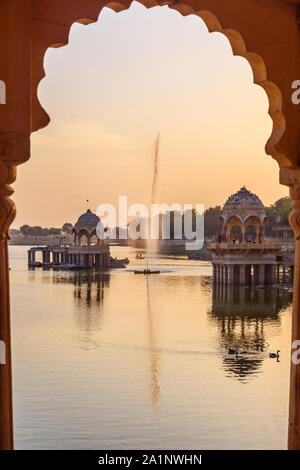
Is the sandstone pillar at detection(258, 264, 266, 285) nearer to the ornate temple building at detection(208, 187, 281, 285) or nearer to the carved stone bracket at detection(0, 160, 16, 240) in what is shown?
the ornate temple building at detection(208, 187, 281, 285)

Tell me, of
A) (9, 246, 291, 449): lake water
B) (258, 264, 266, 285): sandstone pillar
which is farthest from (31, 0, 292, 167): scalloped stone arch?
(258, 264, 266, 285): sandstone pillar

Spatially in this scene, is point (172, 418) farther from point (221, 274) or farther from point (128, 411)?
point (221, 274)

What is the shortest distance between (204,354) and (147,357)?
5.04 ft

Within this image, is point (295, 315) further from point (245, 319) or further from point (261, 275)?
point (261, 275)


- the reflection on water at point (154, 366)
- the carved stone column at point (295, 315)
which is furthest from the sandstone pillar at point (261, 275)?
the carved stone column at point (295, 315)

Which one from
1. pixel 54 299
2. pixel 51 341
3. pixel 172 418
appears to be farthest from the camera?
pixel 54 299

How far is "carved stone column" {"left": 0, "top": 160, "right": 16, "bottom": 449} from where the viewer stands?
8.32 ft

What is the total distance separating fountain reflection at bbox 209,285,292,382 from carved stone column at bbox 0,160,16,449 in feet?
34.6

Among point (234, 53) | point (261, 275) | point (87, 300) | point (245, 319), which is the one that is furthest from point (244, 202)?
point (234, 53)

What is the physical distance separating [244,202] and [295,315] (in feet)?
97.2

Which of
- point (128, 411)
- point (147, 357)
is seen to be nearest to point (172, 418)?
point (128, 411)

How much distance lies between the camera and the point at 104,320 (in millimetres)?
21828

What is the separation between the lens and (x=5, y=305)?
2.60 m

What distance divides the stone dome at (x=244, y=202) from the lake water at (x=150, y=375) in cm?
710
